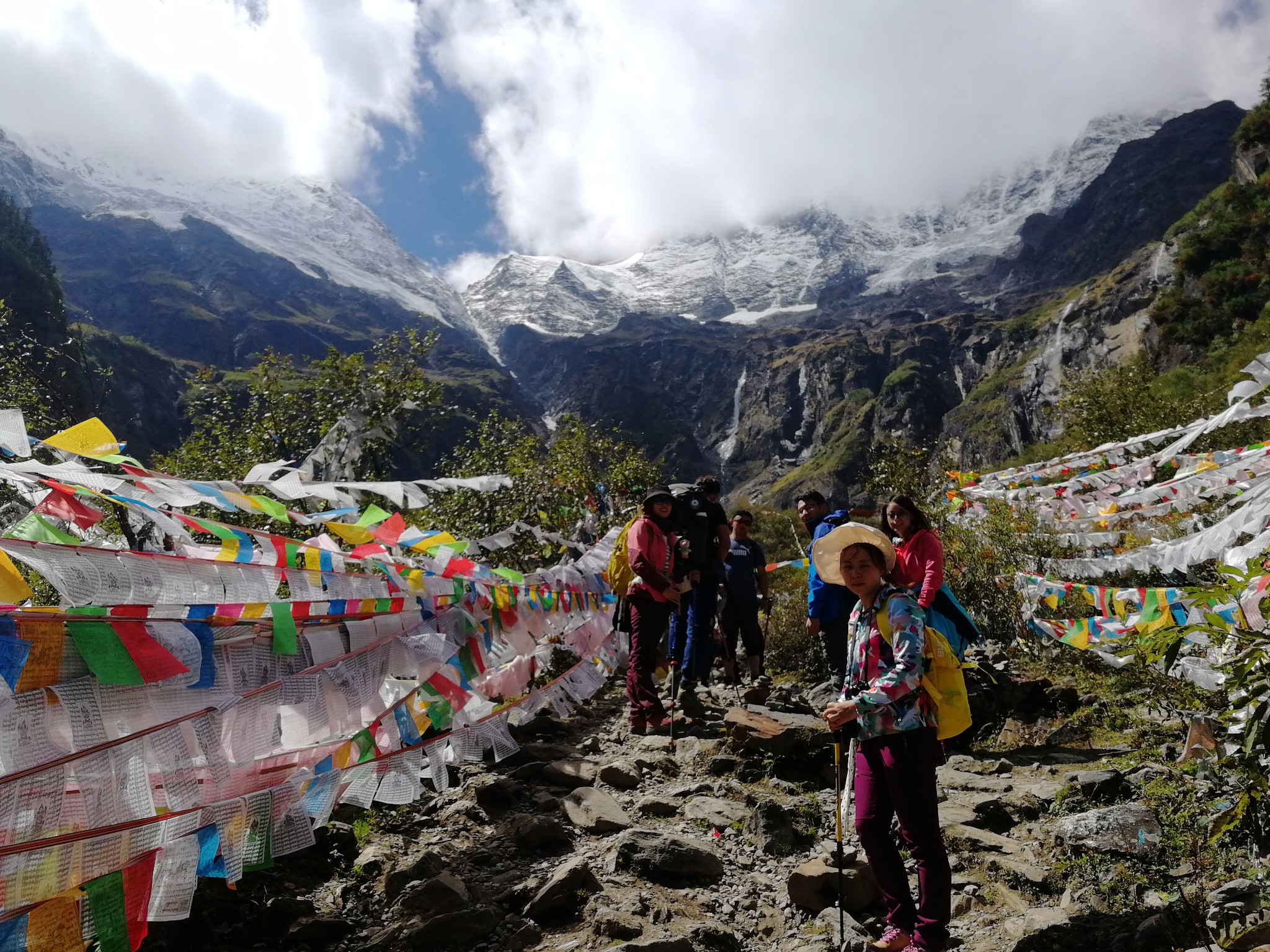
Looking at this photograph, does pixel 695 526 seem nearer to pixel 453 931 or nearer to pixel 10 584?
pixel 453 931

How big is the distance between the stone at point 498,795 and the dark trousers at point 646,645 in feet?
4.30

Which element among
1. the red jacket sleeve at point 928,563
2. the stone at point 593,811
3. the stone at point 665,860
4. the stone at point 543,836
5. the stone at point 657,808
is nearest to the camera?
the stone at point 665,860

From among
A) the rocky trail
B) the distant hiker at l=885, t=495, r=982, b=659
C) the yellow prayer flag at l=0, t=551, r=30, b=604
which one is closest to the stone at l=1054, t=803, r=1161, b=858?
the rocky trail

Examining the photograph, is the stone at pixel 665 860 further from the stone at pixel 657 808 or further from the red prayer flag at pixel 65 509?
the red prayer flag at pixel 65 509

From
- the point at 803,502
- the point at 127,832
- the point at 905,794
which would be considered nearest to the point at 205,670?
the point at 127,832

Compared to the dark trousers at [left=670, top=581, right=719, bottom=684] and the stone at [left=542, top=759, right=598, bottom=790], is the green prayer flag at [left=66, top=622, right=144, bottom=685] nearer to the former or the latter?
the stone at [left=542, top=759, right=598, bottom=790]

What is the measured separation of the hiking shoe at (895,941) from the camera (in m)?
2.99

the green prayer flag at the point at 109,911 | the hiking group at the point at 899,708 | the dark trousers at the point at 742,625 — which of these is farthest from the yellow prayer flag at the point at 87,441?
the dark trousers at the point at 742,625

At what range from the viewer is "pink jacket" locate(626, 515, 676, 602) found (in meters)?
5.96

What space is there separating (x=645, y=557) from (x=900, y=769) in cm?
317

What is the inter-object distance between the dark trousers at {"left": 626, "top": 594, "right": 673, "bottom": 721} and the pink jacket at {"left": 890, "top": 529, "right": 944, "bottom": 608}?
1.84 m

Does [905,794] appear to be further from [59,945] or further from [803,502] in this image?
[803,502]

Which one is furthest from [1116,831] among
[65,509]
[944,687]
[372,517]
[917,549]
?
[65,509]

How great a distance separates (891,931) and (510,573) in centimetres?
452
